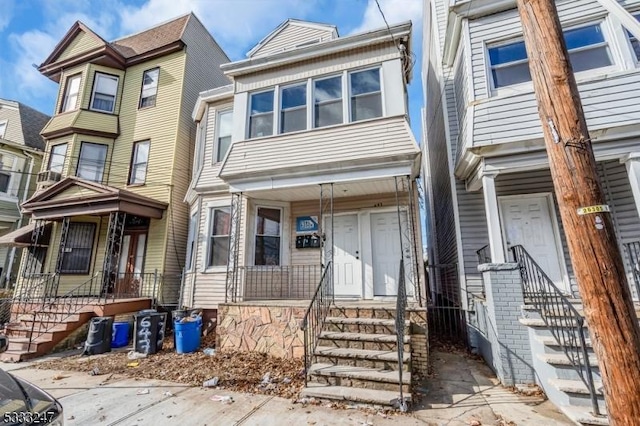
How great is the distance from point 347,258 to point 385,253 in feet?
3.22

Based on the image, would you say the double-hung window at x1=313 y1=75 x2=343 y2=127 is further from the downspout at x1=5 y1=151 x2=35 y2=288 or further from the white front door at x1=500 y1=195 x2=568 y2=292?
the downspout at x1=5 y1=151 x2=35 y2=288

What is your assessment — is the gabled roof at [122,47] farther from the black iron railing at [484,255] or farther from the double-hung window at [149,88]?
the black iron railing at [484,255]

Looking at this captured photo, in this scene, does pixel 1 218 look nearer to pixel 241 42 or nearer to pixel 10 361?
pixel 10 361

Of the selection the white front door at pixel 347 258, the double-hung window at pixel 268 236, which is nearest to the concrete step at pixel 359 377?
the white front door at pixel 347 258

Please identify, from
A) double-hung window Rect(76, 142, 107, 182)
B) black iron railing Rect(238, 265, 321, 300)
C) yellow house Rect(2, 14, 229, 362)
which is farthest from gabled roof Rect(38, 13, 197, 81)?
black iron railing Rect(238, 265, 321, 300)

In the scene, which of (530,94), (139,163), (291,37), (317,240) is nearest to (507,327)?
(530,94)

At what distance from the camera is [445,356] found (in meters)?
5.93

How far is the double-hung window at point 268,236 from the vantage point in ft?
27.2

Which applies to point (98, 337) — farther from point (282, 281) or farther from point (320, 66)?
point (320, 66)

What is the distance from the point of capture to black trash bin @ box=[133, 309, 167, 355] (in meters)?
6.70

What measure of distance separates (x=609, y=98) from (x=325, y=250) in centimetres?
639

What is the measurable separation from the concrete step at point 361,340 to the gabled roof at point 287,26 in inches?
333

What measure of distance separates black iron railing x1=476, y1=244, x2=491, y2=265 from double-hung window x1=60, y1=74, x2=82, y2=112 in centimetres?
1551

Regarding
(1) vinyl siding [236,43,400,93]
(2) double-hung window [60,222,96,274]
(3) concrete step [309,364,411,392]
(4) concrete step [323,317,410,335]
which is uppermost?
(1) vinyl siding [236,43,400,93]
